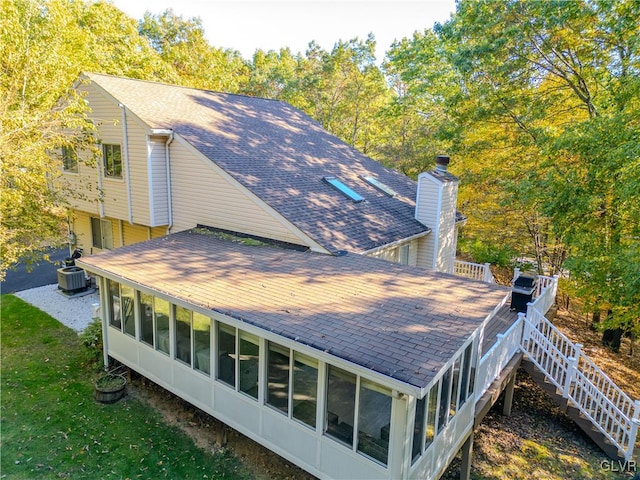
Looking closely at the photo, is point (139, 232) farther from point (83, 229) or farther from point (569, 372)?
point (569, 372)

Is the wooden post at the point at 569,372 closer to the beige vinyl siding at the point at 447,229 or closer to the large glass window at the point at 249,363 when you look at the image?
the beige vinyl siding at the point at 447,229

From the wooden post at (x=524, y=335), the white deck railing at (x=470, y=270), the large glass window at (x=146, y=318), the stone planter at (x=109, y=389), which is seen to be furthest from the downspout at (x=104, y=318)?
the white deck railing at (x=470, y=270)

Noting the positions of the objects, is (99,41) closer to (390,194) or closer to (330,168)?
(330,168)

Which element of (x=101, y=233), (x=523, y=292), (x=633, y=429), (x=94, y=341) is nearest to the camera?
(x=633, y=429)

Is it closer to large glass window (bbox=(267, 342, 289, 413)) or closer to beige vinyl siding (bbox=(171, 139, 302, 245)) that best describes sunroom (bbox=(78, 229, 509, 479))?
large glass window (bbox=(267, 342, 289, 413))

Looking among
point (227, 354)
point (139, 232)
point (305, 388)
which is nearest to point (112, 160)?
point (139, 232)

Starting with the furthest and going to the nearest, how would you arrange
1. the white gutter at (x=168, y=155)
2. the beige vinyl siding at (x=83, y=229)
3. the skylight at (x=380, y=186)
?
the beige vinyl siding at (x=83, y=229), the skylight at (x=380, y=186), the white gutter at (x=168, y=155)
